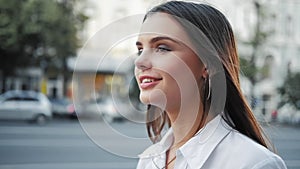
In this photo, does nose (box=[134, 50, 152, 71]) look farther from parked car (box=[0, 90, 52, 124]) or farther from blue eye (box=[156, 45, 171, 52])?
parked car (box=[0, 90, 52, 124])

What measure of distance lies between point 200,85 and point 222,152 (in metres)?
0.09

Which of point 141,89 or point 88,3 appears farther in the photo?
point 88,3

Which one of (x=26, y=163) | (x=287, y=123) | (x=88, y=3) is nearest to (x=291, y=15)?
(x=287, y=123)

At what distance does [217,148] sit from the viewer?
1.77ft

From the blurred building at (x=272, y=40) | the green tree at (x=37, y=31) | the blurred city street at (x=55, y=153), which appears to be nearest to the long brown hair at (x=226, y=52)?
the blurred building at (x=272, y=40)

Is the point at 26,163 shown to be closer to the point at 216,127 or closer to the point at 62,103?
the point at 216,127

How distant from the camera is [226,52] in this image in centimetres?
54

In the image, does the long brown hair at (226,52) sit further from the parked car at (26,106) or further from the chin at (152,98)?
the parked car at (26,106)

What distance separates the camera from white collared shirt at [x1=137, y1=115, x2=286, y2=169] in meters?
0.50

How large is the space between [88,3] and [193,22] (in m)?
5.30

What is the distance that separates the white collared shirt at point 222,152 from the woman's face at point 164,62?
2.4 inches

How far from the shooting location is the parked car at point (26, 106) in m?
6.16

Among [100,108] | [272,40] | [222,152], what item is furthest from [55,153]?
[222,152]

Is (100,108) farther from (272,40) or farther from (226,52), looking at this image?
(272,40)
